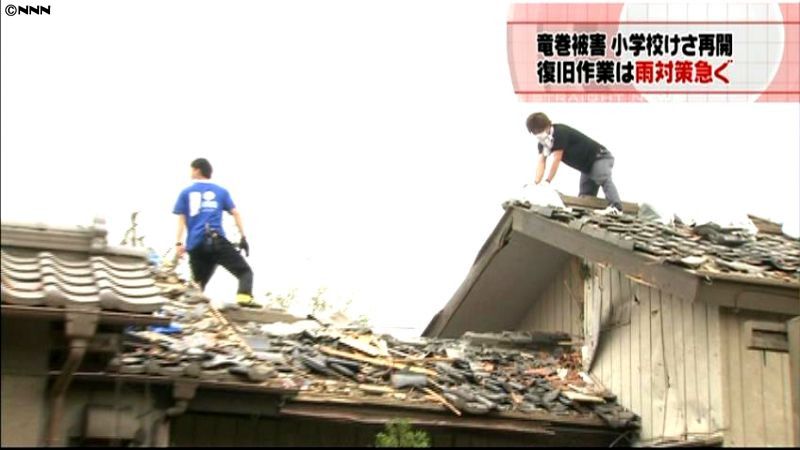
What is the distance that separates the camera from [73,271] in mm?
8164

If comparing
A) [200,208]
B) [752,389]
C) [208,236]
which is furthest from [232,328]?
[752,389]

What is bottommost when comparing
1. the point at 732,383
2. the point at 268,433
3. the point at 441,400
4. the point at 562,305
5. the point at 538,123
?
the point at 268,433

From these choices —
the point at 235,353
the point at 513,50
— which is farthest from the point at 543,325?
the point at 235,353

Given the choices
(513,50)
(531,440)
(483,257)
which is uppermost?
(513,50)

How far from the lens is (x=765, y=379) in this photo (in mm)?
10070

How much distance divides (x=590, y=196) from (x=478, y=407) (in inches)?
160

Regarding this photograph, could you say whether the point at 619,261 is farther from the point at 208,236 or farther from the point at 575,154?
the point at 208,236

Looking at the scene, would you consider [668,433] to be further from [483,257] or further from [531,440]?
[483,257]

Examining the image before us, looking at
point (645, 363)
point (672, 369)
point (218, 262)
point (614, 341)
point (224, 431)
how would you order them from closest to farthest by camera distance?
point (224, 431)
point (672, 369)
point (645, 363)
point (614, 341)
point (218, 262)

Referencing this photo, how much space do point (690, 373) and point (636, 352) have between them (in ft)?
3.34

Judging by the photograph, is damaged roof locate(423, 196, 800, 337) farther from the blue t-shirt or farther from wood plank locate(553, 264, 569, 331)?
the blue t-shirt

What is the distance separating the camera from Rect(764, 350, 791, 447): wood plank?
32.3 feet

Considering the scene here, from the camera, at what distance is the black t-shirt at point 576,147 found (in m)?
13.8

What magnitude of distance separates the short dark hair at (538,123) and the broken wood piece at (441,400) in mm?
4134
